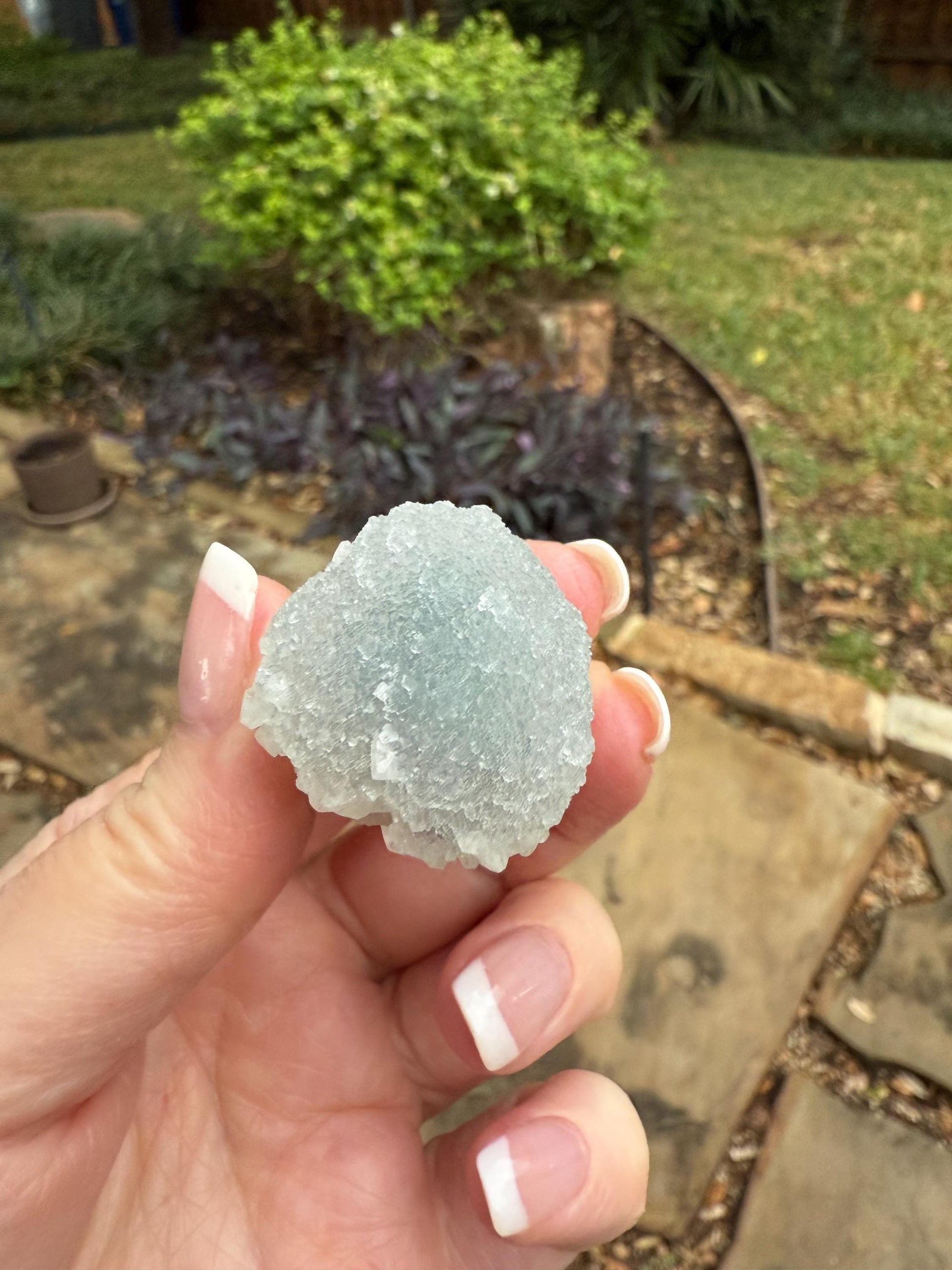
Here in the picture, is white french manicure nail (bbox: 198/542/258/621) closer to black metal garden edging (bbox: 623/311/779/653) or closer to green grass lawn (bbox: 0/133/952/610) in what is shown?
black metal garden edging (bbox: 623/311/779/653)

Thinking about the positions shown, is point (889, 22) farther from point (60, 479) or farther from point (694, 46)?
point (60, 479)

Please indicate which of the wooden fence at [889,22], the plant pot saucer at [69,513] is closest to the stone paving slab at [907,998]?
the plant pot saucer at [69,513]

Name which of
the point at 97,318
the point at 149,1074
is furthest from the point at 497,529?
the point at 97,318

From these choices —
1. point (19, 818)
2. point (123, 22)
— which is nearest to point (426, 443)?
point (19, 818)

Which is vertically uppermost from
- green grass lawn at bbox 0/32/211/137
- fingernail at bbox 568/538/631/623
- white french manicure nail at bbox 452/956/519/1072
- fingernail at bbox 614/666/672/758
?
green grass lawn at bbox 0/32/211/137

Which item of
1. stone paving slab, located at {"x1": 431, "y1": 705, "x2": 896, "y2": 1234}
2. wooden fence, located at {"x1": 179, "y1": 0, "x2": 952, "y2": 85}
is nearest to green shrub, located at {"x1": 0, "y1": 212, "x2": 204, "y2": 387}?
wooden fence, located at {"x1": 179, "y1": 0, "x2": 952, "y2": 85}

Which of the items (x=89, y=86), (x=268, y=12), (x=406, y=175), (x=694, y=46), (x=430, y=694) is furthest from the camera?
(x=694, y=46)
